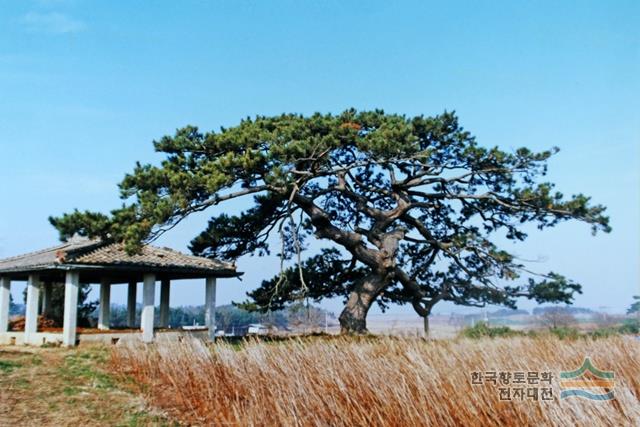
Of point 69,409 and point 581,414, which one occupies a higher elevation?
point 581,414

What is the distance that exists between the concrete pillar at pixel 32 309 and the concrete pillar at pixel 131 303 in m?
3.20

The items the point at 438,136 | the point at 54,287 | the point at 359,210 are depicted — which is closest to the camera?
the point at 438,136

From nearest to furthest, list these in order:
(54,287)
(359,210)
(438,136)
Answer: (438,136) → (359,210) → (54,287)

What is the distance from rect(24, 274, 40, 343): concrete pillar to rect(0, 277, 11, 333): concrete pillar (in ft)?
3.71

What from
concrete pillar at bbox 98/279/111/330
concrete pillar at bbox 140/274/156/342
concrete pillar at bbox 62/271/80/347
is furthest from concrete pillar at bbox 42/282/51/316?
concrete pillar at bbox 140/274/156/342

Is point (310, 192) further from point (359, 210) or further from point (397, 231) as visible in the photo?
point (397, 231)

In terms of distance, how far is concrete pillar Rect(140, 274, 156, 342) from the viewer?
12377 mm

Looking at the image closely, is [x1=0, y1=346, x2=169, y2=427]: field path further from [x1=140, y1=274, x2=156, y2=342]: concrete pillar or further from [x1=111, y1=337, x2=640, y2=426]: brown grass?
[x1=140, y1=274, x2=156, y2=342]: concrete pillar

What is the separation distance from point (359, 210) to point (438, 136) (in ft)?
9.27

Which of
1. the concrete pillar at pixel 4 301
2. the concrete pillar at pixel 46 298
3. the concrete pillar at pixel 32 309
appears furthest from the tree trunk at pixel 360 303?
the concrete pillar at pixel 46 298

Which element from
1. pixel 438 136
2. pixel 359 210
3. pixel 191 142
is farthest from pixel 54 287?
pixel 438 136

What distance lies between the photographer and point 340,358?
4.79 metres

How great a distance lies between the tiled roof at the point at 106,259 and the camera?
452 inches

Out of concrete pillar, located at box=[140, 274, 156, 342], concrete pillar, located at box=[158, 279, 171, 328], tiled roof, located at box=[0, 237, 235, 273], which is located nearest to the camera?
tiled roof, located at box=[0, 237, 235, 273]
